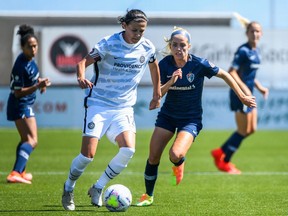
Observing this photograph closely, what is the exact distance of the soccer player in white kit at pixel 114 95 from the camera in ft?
30.7

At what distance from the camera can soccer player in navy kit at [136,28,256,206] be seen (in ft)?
32.6

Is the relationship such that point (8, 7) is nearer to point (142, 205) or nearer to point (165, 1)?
point (165, 1)

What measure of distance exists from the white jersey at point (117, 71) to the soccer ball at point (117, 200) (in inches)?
39.1

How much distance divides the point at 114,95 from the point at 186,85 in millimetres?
980

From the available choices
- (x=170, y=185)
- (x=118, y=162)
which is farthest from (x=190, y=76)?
(x=170, y=185)

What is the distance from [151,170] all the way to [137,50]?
1512mm

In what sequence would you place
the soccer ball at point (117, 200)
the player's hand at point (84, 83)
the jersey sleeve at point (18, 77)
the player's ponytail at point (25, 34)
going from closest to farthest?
the player's hand at point (84, 83)
the soccer ball at point (117, 200)
the jersey sleeve at point (18, 77)
the player's ponytail at point (25, 34)

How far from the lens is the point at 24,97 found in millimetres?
12234

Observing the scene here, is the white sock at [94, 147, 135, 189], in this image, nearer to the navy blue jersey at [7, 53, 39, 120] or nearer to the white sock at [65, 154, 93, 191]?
the white sock at [65, 154, 93, 191]

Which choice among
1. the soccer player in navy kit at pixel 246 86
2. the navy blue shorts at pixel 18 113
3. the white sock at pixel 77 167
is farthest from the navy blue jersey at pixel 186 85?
the soccer player in navy kit at pixel 246 86

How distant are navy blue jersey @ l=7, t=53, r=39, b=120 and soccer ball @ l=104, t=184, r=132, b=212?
10.7 ft

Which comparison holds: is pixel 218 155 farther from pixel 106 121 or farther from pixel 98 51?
pixel 98 51

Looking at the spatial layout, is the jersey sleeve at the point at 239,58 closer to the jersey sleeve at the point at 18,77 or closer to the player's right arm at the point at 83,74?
the jersey sleeve at the point at 18,77

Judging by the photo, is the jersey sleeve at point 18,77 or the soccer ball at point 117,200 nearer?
the soccer ball at point 117,200
